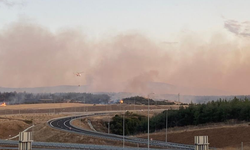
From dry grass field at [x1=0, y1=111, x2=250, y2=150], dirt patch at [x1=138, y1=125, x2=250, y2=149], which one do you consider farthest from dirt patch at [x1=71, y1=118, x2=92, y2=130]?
dirt patch at [x1=138, y1=125, x2=250, y2=149]

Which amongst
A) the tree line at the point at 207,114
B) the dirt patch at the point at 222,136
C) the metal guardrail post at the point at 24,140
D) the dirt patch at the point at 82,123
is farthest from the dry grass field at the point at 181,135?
the metal guardrail post at the point at 24,140

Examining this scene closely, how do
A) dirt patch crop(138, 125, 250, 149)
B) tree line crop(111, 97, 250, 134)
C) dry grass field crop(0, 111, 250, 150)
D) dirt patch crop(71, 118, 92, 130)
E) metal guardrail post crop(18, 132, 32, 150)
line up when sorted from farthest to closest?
dirt patch crop(71, 118, 92, 130), tree line crop(111, 97, 250, 134), dry grass field crop(0, 111, 250, 150), dirt patch crop(138, 125, 250, 149), metal guardrail post crop(18, 132, 32, 150)

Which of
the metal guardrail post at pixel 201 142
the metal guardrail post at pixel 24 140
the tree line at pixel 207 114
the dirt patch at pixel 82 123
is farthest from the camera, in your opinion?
the dirt patch at pixel 82 123

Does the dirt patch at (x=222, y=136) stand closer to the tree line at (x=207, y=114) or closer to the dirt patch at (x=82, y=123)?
the tree line at (x=207, y=114)

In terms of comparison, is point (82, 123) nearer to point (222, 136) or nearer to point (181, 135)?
point (181, 135)

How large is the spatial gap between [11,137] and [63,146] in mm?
43894

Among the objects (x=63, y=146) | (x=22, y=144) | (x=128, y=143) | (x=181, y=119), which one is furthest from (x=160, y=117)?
(x=22, y=144)

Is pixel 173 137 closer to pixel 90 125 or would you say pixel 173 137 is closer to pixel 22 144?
pixel 90 125

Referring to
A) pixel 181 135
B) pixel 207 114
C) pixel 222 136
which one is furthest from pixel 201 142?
pixel 207 114

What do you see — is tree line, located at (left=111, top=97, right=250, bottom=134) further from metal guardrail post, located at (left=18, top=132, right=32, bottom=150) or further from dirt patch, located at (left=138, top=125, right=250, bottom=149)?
metal guardrail post, located at (left=18, top=132, right=32, bottom=150)

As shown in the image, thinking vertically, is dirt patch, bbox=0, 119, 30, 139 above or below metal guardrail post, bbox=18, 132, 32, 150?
below

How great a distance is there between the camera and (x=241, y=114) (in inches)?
4774

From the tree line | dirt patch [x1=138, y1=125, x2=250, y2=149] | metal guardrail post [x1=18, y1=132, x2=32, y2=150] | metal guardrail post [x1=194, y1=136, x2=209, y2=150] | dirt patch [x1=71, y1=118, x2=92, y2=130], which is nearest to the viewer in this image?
metal guardrail post [x1=18, y1=132, x2=32, y2=150]

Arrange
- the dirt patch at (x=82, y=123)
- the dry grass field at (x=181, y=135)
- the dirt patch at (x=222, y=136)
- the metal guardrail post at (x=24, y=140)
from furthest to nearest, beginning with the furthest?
the dirt patch at (x=82, y=123) < the dry grass field at (x=181, y=135) < the dirt patch at (x=222, y=136) < the metal guardrail post at (x=24, y=140)
